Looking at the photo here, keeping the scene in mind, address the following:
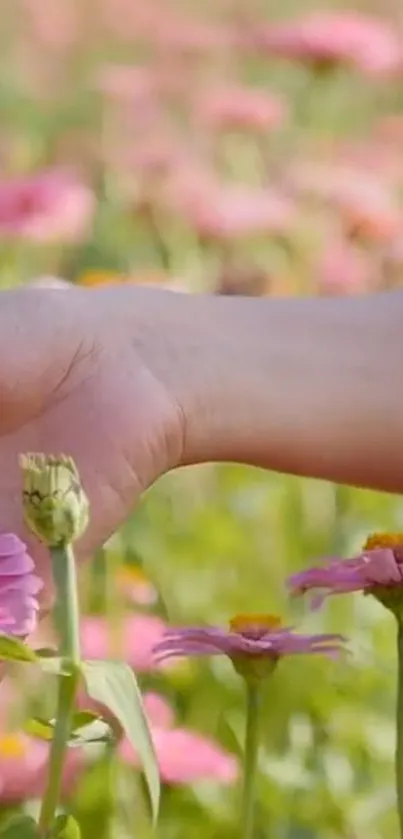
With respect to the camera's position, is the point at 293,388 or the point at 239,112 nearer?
the point at 293,388

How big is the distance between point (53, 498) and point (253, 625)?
0.58 ft

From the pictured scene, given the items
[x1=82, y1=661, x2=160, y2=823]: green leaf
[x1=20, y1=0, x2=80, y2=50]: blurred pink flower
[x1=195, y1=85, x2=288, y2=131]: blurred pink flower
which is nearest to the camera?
[x1=82, y1=661, x2=160, y2=823]: green leaf

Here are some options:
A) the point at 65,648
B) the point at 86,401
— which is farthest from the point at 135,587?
the point at 65,648

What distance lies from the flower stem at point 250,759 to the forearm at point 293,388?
0.15 metres

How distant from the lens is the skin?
0.63 metres

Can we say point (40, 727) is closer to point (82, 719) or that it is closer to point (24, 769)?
point (82, 719)

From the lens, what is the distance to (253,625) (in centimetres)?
57

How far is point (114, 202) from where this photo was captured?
1.66m

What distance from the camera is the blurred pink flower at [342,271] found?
132 cm

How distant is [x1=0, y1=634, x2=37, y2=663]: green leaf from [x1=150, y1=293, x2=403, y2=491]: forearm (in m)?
0.27

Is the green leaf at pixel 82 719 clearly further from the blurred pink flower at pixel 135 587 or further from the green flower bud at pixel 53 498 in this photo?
the blurred pink flower at pixel 135 587

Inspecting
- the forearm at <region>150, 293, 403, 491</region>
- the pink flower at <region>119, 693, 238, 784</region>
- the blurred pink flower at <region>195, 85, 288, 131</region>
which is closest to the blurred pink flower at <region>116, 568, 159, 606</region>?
the pink flower at <region>119, 693, 238, 784</region>

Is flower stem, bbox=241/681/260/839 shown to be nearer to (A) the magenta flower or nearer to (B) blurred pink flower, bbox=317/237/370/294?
(A) the magenta flower

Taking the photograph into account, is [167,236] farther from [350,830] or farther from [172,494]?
[350,830]
